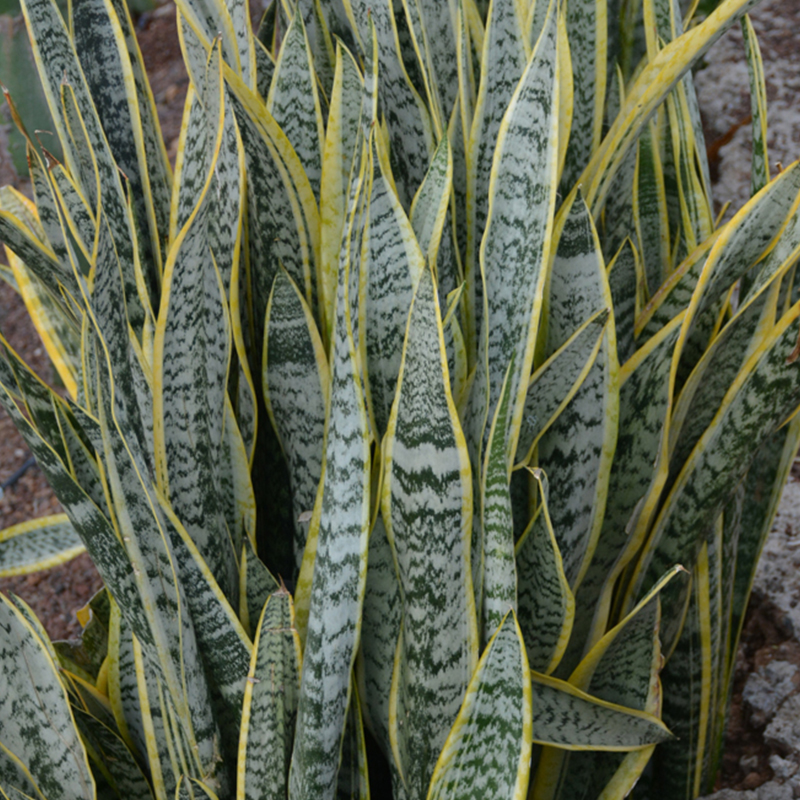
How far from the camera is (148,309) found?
611mm

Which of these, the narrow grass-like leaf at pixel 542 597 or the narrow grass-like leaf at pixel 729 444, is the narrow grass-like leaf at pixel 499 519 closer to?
the narrow grass-like leaf at pixel 542 597

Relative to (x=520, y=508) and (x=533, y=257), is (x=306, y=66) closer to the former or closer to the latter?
(x=533, y=257)

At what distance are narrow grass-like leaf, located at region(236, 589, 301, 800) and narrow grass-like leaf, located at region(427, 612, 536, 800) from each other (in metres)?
0.14

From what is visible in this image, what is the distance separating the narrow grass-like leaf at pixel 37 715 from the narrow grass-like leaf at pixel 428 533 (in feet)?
0.86

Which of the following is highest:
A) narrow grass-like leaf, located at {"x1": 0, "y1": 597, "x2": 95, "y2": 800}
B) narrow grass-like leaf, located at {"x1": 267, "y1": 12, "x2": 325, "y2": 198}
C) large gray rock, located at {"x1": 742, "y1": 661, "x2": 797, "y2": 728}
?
narrow grass-like leaf, located at {"x1": 267, "y1": 12, "x2": 325, "y2": 198}

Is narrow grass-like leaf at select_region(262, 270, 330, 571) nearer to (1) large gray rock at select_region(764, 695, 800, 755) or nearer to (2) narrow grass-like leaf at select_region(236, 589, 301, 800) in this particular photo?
(2) narrow grass-like leaf at select_region(236, 589, 301, 800)

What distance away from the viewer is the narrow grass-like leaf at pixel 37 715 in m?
0.62

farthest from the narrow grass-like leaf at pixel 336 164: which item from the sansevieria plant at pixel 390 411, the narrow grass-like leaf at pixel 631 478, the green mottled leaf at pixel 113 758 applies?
the green mottled leaf at pixel 113 758

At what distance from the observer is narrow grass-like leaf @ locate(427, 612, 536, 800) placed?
1.43 ft

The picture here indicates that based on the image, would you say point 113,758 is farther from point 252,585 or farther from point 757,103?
point 757,103

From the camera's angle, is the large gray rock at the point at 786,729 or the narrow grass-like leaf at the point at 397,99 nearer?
the narrow grass-like leaf at the point at 397,99

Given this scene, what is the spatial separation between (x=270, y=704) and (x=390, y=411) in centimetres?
21

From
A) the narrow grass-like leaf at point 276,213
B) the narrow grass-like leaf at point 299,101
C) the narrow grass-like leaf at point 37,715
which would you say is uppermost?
the narrow grass-like leaf at point 299,101

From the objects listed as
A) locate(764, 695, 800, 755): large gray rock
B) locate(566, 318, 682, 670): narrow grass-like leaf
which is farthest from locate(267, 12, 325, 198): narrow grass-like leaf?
locate(764, 695, 800, 755): large gray rock
